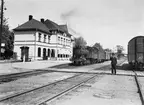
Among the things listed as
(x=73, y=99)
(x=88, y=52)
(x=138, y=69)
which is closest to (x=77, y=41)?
(x=88, y=52)

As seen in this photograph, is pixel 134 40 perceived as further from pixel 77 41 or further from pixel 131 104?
pixel 77 41

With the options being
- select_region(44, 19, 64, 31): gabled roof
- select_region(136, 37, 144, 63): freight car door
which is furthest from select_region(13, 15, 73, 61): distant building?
select_region(136, 37, 144, 63): freight car door

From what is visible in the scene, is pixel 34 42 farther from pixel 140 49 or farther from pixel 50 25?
pixel 140 49

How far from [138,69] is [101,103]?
59.9 ft

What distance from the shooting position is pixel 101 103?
5770 millimetres

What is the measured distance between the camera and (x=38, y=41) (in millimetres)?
36625

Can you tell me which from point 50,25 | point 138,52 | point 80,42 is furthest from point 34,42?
point 80,42

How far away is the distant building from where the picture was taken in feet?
117

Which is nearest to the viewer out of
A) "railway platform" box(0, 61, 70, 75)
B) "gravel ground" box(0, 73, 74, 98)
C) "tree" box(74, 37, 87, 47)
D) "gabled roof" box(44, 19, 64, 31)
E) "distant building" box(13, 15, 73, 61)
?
"gravel ground" box(0, 73, 74, 98)

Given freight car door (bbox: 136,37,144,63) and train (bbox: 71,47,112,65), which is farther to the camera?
train (bbox: 71,47,112,65)

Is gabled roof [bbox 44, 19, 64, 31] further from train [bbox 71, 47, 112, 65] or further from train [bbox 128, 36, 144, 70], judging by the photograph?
train [bbox 128, 36, 144, 70]

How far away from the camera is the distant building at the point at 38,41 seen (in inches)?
1404

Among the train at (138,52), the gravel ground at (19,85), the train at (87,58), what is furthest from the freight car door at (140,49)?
the gravel ground at (19,85)

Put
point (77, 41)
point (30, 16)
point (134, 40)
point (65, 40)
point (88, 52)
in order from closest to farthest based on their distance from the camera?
point (134, 40), point (88, 52), point (30, 16), point (65, 40), point (77, 41)
